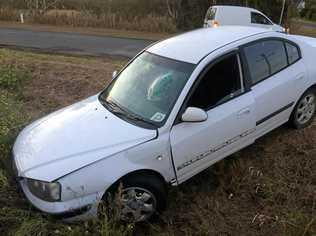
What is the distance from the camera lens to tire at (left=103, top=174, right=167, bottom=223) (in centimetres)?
376

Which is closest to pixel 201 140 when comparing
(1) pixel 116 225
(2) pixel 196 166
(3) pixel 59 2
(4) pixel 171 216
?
(2) pixel 196 166

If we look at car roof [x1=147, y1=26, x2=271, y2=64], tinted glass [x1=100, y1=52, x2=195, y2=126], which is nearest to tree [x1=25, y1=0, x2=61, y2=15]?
car roof [x1=147, y1=26, x2=271, y2=64]

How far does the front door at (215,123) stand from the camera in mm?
4211

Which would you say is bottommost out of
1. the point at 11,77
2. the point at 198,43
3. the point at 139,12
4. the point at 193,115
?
the point at 139,12

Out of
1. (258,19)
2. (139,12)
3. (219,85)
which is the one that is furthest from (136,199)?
(139,12)

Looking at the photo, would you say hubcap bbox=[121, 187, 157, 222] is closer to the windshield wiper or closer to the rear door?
the windshield wiper

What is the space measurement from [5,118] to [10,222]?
2.05 metres

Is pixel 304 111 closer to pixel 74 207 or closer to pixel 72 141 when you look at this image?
pixel 72 141

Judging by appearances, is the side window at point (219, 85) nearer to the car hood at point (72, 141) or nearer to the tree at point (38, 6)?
the car hood at point (72, 141)

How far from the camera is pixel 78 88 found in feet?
25.8

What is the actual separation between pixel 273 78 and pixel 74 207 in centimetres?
289

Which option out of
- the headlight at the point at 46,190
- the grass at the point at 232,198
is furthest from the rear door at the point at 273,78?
the headlight at the point at 46,190

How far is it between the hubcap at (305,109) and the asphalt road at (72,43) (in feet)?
33.6

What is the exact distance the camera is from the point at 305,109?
5.59 meters
